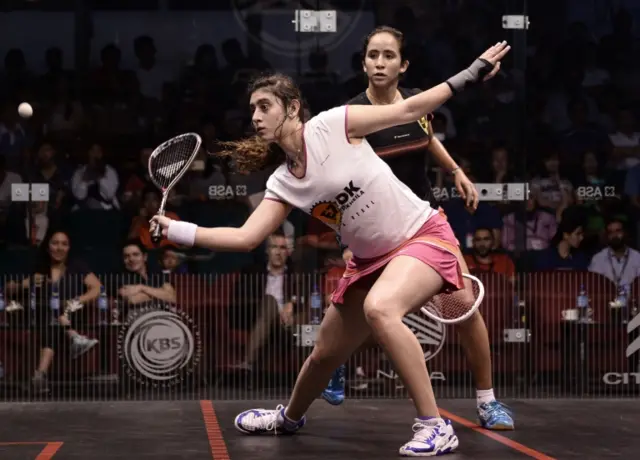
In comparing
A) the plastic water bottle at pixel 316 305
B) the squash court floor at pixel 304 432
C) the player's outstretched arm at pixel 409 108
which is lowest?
the squash court floor at pixel 304 432

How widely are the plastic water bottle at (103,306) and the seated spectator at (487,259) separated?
1571mm

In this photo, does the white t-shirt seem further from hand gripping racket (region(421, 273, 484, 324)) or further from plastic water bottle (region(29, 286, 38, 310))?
plastic water bottle (region(29, 286, 38, 310))

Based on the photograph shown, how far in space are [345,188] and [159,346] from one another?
2285 millimetres

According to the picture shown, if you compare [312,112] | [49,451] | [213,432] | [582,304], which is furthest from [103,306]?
[582,304]

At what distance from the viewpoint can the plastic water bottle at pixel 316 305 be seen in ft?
19.5

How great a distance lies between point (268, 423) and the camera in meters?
4.40

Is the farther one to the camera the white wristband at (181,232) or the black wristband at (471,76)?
the black wristband at (471,76)

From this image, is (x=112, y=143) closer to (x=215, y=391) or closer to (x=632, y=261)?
(x=215, y=391)

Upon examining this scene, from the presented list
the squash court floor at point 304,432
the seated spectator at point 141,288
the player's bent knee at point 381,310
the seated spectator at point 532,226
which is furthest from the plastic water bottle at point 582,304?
the player's bent knee at point 381,310

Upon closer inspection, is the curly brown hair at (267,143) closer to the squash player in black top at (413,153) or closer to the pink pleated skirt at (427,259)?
the pink pleated skirt at (427,259)

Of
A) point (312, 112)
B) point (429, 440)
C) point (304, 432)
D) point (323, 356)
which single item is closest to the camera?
point (429, 440)

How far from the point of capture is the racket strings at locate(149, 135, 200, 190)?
4270mm

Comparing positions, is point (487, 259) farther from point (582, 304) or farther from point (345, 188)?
point (345, 188)

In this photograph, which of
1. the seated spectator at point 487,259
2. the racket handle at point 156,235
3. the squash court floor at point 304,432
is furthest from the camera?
the seated spectator at point 487,259
